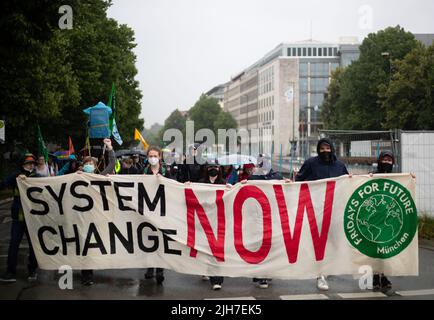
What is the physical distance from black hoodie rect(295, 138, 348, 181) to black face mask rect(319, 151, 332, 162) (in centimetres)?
5

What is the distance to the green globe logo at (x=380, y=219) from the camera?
762cm

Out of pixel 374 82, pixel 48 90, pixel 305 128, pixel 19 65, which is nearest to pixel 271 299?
pixel 19 65

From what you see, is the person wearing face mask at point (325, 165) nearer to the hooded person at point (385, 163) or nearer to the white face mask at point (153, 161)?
the hooded person at point (385, 163)

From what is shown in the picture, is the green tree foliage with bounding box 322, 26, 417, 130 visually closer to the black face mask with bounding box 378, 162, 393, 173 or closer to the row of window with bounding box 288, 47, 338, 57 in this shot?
the black face mask with bounding box 378, 162, 393, 173

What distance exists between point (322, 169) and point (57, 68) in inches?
736

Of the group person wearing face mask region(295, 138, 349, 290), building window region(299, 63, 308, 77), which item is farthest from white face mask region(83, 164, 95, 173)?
building window region(299, 63, 308, 77)

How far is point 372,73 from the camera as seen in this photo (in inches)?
2168

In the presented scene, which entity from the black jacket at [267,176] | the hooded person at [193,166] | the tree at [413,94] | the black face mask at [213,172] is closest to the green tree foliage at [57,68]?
the hooded person at [193,166]

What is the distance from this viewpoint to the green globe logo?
7.62m

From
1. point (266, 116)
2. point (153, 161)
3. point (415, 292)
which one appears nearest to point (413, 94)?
point (415, 292)

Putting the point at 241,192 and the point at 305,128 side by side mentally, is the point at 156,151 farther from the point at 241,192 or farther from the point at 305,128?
the point at 305,128

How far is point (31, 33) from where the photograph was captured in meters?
12.9

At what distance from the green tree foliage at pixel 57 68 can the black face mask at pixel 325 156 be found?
760cm

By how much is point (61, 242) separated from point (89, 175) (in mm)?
1024
